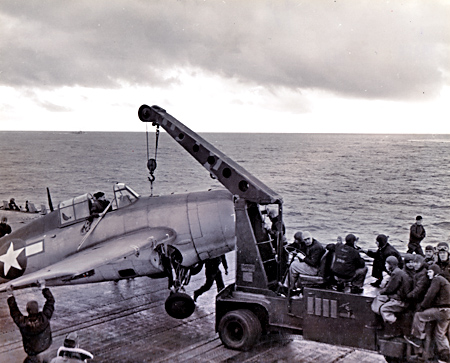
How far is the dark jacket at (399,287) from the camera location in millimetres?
6086

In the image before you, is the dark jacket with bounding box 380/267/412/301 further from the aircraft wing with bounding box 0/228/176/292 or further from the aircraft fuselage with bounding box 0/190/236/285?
the aircraft wing with bounding box 0/228/176/292

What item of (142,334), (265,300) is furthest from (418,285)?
(142,334)

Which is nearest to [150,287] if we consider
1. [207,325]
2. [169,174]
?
[207,325]

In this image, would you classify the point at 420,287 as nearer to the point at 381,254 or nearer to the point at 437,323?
the point at 437,323

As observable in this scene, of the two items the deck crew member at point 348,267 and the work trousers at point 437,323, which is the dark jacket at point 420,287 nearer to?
the work trousers at point 437,323

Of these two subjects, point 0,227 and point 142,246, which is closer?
point 142,246

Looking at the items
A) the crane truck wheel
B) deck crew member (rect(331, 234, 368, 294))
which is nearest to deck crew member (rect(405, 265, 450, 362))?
deck crew member (rect(331, 234, 368, 294))

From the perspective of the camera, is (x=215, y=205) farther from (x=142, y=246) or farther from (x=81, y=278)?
(x=81, y=278)

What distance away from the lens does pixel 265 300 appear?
23.4 feet

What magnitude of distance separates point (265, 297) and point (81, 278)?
423 cm

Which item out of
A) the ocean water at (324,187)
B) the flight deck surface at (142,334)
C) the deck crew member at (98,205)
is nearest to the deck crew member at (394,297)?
the flight deck surface at (142,334)

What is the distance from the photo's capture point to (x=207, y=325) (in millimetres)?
8359

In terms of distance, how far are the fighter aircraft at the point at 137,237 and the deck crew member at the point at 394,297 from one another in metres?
2.52

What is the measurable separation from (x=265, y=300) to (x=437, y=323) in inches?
102
